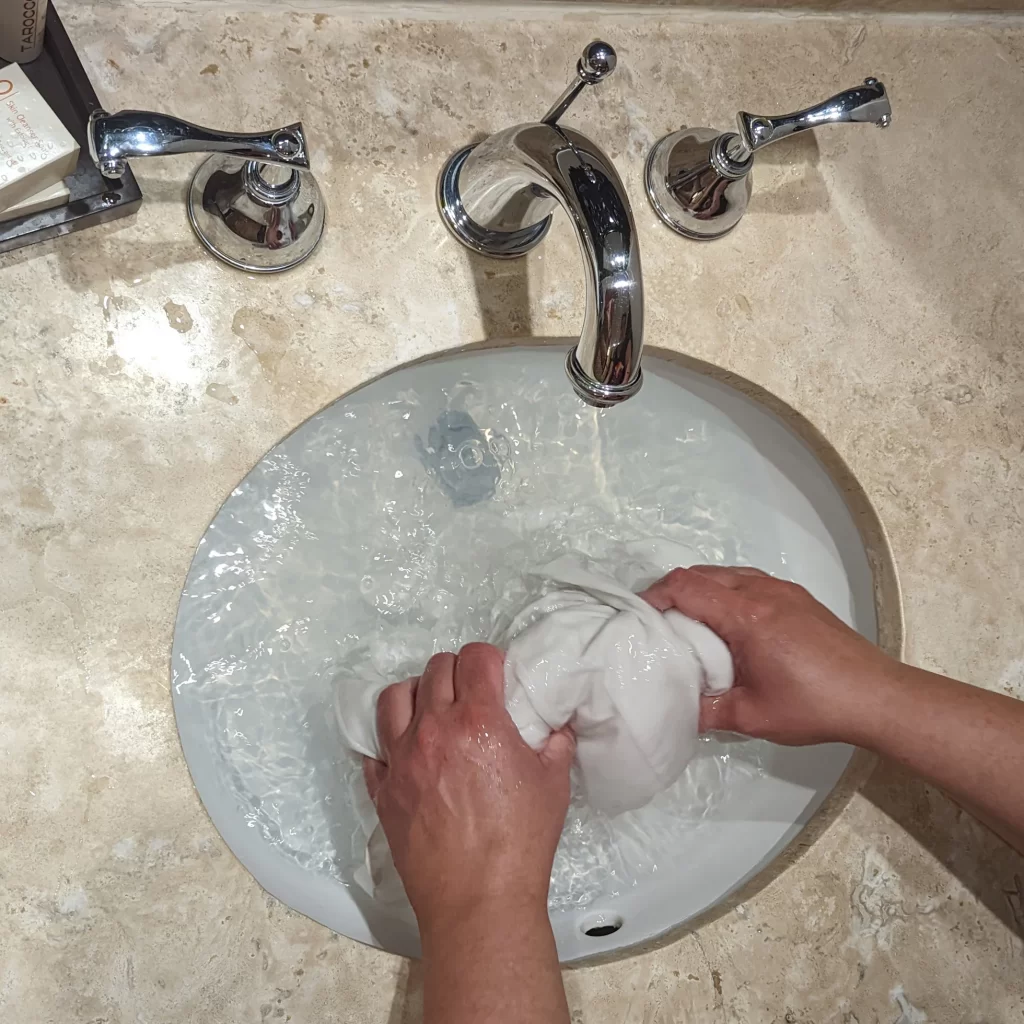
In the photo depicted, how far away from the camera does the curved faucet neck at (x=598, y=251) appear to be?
44 centimetres

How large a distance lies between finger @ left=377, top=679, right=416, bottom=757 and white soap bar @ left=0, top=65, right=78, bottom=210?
361mm

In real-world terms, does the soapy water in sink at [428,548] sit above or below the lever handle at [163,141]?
below

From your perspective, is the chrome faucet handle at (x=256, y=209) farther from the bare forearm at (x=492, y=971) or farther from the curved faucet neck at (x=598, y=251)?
the bare forearm at (x=492, y=971)

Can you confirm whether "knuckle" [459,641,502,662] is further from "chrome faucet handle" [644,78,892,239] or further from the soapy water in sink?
"chrome faucet handle" [644,78,892,239]

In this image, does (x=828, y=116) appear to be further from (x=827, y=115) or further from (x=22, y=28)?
(x=22, y=28)

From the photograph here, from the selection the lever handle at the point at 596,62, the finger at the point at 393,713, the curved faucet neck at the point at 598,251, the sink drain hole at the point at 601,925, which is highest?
the lever handle at the point at 596,62

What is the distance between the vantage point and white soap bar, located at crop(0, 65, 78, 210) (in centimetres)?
45

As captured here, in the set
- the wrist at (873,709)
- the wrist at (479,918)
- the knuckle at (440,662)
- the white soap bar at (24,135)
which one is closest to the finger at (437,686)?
the knuckle at (440,662)

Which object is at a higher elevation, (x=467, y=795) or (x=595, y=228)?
(x=595, y=228)

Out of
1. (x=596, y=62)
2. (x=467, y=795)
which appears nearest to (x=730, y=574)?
(x=467, y=795)

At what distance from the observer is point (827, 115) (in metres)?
0.55

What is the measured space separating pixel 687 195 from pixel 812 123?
89 millimetres

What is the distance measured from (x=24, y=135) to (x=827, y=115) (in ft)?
1.46

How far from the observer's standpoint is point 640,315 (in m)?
0.45
